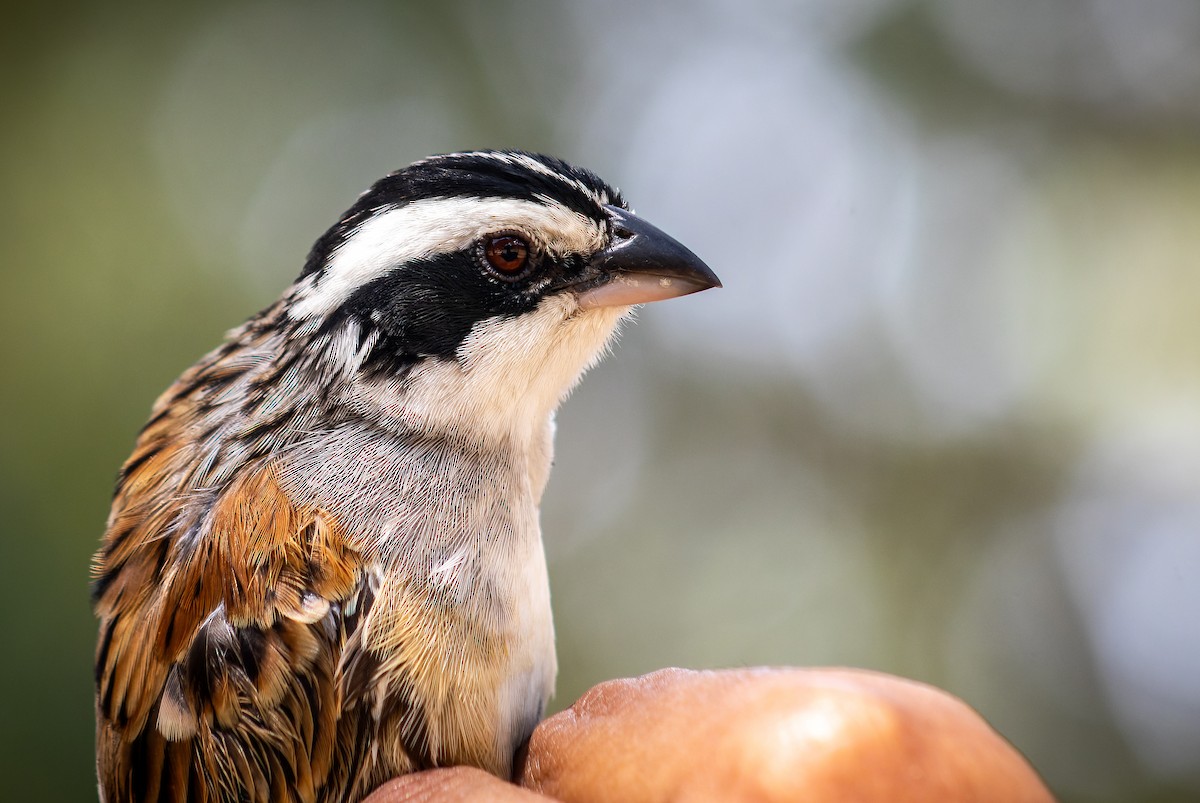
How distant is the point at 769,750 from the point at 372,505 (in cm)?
72

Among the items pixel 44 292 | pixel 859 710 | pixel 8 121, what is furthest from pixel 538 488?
pixel 8 121

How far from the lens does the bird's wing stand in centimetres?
127

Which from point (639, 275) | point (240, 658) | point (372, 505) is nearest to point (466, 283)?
point (639, 275)

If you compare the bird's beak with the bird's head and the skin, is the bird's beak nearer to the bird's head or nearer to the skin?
the bird's head

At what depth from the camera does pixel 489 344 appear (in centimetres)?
153

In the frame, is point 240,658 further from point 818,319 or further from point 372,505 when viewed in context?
point 818,319

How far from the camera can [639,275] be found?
158 centimetres

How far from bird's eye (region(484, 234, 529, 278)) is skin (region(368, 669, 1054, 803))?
2.39 feet

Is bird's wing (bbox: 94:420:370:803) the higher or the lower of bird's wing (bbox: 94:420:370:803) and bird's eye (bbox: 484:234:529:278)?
the lower

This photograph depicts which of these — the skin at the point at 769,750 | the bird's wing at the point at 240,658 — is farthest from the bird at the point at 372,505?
the skin at the point at 769,750

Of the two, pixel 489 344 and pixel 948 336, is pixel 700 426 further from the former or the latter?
pixel 489 344

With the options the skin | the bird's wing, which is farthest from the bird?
the skin

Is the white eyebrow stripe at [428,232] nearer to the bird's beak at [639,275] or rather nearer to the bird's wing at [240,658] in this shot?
the bird's beak at [639,275]

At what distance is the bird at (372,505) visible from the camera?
1274mm
